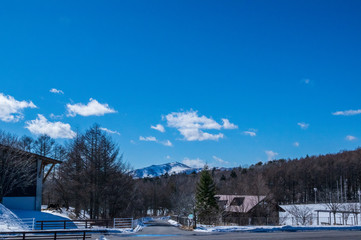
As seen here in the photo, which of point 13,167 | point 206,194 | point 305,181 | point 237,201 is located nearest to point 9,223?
point 13,167

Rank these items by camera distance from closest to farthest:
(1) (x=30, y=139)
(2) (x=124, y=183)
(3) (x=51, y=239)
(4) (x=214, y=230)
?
(3) (x=51, y=239) → (4) (x=214, y=230) → (2) (x=124, y=183) → (1) (x=30, y=139)

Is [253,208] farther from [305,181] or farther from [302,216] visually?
[305,181]

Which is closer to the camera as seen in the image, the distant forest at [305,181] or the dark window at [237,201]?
the dark window at [237,201]

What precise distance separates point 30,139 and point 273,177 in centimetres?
8226

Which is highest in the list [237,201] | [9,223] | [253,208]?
[9,223]

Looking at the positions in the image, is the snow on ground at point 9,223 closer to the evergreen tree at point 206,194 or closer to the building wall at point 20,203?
the building wall at point 20,203

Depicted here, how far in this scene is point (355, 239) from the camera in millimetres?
17781

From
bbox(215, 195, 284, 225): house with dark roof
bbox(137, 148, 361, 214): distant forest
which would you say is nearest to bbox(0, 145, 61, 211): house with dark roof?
bbox(215, 195, 284, 225): house with dark roof

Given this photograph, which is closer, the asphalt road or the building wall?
the asphalt road

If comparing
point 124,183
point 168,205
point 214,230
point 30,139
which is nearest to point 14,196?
point 124,183

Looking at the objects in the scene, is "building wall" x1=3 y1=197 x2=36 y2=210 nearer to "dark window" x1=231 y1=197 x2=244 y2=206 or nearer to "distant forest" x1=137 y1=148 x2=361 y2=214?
"dark window" x1=231 y1=197 x2=244 y2=206

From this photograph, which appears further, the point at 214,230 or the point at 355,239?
the point at 214,230

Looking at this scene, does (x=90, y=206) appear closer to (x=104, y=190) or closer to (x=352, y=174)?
(x=104, y=190)

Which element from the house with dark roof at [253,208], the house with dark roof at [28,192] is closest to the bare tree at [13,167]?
the house with dark roof at [28,192]
